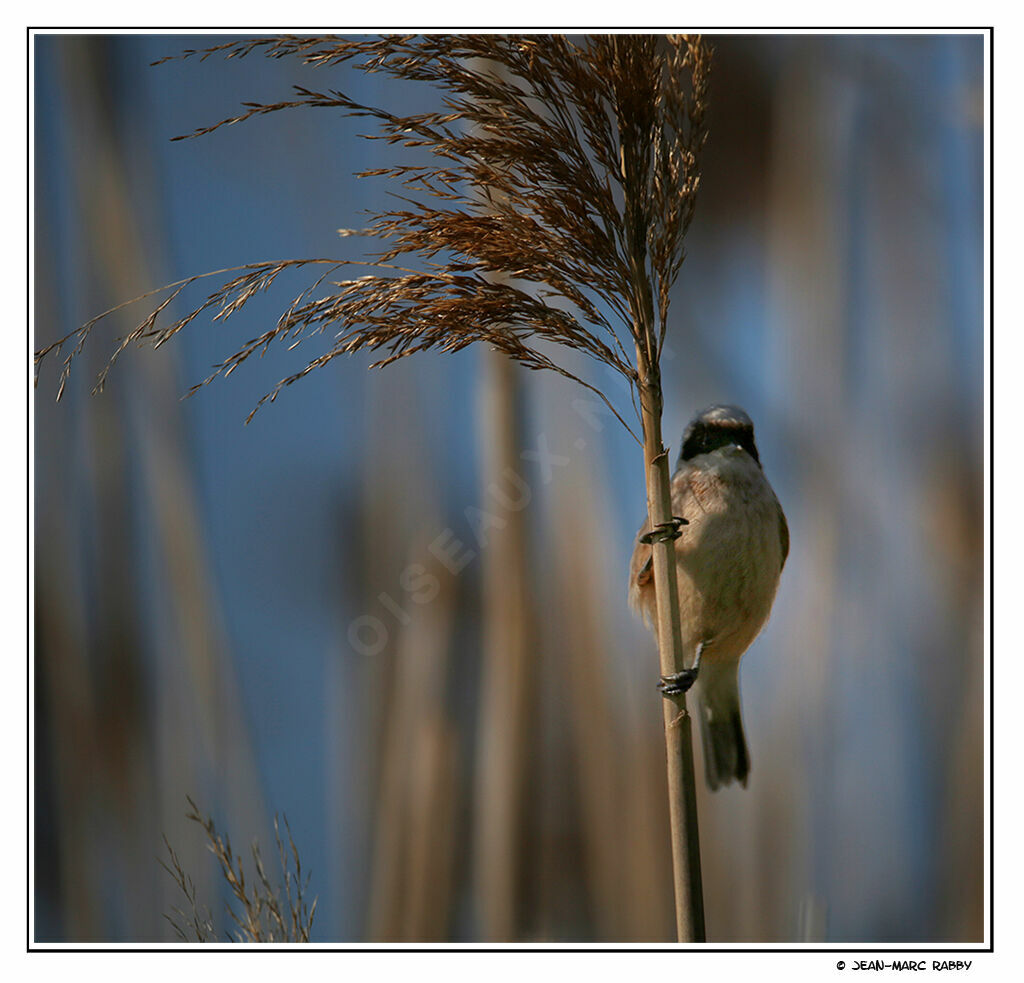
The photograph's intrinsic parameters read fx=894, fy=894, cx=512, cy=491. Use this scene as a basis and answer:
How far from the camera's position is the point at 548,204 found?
1262 mm

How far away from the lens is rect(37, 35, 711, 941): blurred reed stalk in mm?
1240

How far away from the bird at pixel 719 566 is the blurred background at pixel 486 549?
48 mm

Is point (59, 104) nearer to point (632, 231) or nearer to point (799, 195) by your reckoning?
point (632, 231)

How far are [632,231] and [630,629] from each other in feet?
2.08

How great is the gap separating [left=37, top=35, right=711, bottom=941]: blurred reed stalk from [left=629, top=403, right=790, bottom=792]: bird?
0.06 meters

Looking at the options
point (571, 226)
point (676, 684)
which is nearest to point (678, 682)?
point (676, 684)

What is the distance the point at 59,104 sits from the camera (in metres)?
1.53

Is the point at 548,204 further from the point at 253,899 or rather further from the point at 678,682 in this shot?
the point at 253,899

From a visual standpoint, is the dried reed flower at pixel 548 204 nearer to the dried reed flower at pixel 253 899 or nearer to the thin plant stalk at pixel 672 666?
the thin plant stalk at pixel 672 666

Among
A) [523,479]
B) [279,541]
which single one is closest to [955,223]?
[523,479]

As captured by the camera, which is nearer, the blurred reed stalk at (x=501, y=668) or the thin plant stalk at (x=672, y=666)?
the thin plant stalk at (x=672, y=666)

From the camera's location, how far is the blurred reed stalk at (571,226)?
4.07 ft

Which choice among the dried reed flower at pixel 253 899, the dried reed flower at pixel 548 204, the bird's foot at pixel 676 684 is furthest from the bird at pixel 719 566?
the dried reed flower at pixel 253 899

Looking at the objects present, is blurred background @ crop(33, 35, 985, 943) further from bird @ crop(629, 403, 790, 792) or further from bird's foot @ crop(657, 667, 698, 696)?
bird's foot @ crop(657, 667, 698, 696)
